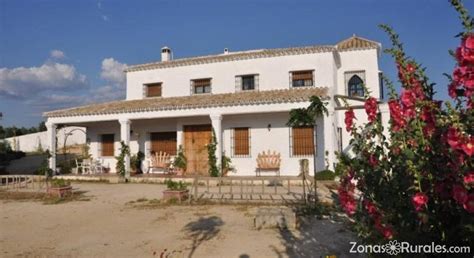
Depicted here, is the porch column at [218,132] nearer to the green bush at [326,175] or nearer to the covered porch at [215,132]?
the covered porch at [215,132]

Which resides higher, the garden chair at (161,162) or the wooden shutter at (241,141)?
the wooden shutter at (241,141)

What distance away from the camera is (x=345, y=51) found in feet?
59.4

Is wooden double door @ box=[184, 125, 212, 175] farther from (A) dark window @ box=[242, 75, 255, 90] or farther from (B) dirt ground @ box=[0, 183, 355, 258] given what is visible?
(B) dirt ground @ box=[0, 183, 355, 258]

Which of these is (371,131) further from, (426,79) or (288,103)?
(288,103)

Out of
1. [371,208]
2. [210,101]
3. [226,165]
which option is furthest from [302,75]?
[371,208]

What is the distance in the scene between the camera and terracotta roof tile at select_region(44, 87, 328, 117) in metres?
13.9

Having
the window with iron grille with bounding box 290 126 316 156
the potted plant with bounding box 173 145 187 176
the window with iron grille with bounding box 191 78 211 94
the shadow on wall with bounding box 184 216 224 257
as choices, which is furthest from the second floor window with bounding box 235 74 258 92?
the shadow on wall with bounding box 184 216 224 257

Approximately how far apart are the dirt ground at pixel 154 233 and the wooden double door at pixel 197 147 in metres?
6.78

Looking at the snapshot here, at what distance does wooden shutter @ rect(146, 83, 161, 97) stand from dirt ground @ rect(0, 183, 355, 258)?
32.2ft

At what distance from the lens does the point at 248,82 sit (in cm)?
1720

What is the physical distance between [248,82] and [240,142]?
3.22 metres

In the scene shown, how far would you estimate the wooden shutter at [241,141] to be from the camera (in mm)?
15797

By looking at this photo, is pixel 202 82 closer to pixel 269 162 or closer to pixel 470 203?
pixel 269 162

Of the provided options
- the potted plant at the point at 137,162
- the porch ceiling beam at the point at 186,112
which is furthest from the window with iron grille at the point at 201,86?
the potted plant at the point at 137,162
